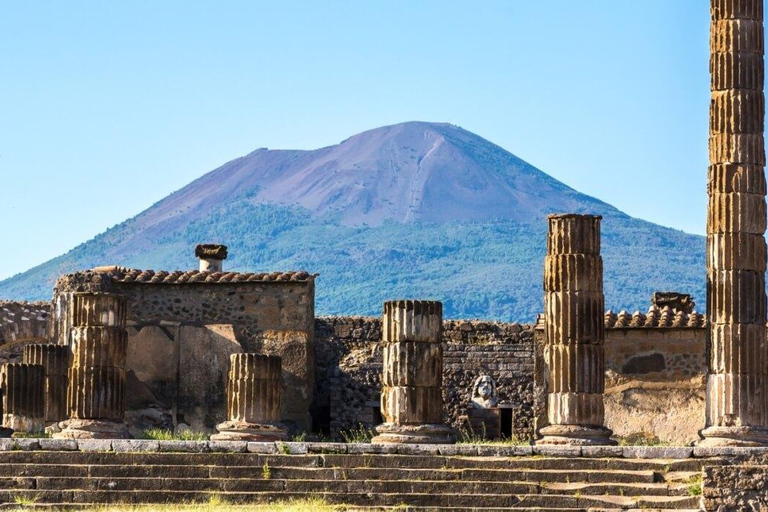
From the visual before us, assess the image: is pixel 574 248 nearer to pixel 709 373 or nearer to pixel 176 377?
pixel 709 373

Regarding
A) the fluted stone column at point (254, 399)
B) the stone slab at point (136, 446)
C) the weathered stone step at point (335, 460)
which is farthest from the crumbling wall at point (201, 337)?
the weathered stone step at point (335, 460)

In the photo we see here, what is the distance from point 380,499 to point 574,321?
499 cm

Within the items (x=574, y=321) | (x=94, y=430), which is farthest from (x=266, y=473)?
(x=574, y=321)

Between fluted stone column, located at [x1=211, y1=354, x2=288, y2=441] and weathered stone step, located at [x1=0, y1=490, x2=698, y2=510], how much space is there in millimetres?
3975

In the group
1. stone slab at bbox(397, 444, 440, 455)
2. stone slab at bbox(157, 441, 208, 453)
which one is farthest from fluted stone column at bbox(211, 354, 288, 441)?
stone slab at bbox(397, 444, 440, 455)

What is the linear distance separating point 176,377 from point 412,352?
7.74 m

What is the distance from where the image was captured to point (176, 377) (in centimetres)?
3775

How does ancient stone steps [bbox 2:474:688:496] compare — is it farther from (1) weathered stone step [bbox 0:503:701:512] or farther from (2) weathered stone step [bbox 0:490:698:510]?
(1) weathered stone step [bbox 0:503:701:512]

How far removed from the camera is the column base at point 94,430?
31.1 meters

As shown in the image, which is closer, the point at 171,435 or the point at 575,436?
the point at 575,436

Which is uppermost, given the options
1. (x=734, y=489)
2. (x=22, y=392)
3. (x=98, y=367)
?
(x=98, y=367)

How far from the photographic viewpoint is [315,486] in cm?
2756

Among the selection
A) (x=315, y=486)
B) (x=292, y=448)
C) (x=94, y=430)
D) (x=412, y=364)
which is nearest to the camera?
(x=315, y=486)

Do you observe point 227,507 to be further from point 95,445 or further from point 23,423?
point 23,423
